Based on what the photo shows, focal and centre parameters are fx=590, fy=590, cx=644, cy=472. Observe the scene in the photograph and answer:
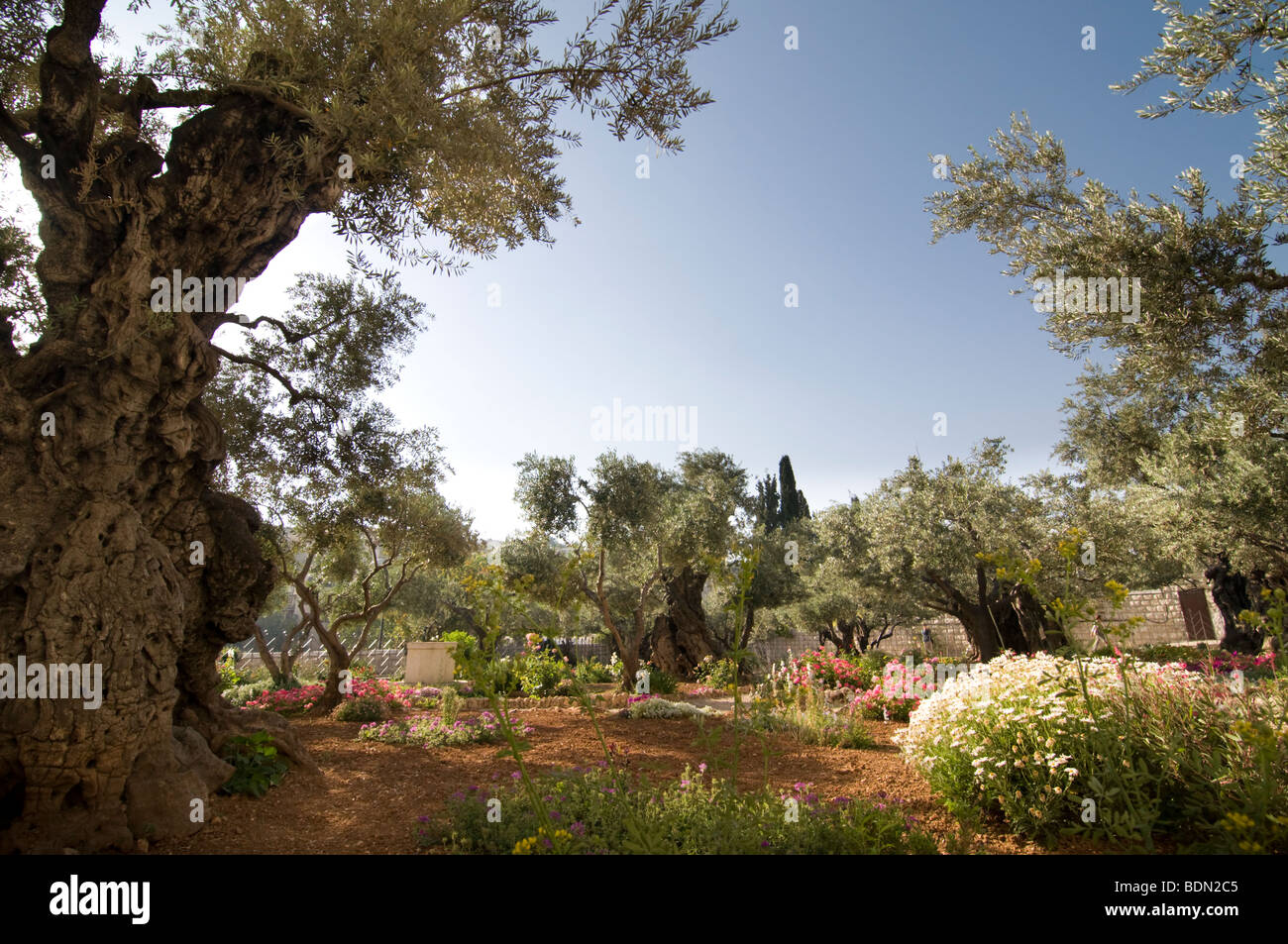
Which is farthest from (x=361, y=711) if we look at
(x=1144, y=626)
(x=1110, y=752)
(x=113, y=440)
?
(x=1144, y=626)

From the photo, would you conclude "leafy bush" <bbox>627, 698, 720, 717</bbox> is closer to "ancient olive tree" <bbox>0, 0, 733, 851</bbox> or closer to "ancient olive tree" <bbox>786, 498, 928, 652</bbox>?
"ancient olive tree" <bbox>0, 0, 733, 851</bbox>

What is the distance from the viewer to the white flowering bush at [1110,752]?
3525mm

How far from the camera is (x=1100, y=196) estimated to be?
24.0 feet

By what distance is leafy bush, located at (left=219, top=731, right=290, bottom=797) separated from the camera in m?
5.43

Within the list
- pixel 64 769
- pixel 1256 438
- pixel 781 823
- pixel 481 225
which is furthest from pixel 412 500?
pixel 1256 438

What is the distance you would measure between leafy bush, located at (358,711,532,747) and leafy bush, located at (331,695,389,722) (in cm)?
180

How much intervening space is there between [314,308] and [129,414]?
19.8 feet

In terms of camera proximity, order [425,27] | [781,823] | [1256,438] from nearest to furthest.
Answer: [781,823] < [425,27] < [1256,438]

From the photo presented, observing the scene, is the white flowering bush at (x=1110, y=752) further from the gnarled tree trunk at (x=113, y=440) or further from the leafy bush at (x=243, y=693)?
the leafy bush at (x=243, y=693)

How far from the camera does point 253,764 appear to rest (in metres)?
5.82

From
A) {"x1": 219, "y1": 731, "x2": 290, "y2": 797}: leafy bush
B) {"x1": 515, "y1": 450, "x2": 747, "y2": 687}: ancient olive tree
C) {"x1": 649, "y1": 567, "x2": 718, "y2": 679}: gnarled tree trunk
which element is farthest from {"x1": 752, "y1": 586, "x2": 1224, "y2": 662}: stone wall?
{"x1": 219, "y1": 731, "x2": 290, "y2": 797}: leafy bush

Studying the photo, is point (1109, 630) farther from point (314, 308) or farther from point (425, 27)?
point (314, 308)

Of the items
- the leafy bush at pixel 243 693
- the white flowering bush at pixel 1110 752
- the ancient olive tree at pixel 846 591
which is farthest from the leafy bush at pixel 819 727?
the leafy bush at pixel 243 693

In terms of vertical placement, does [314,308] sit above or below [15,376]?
above
